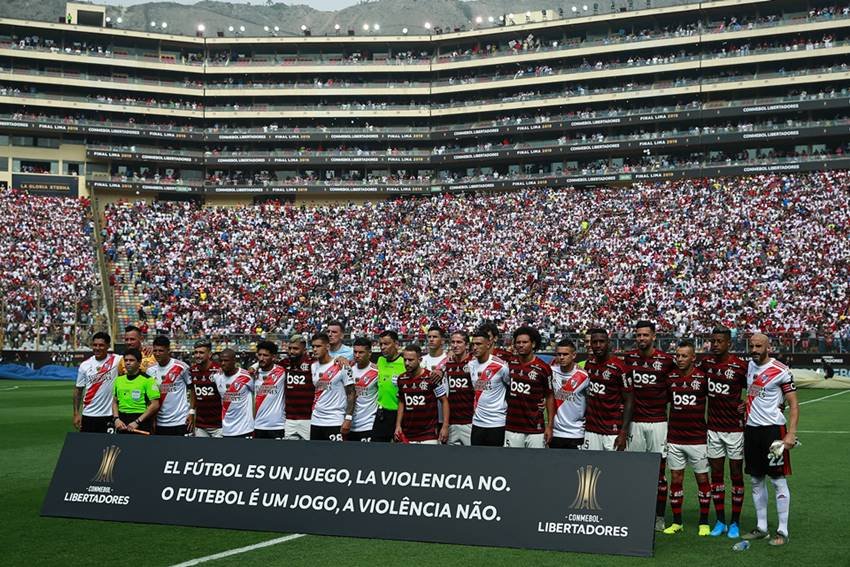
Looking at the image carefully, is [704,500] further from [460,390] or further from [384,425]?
[384,425]

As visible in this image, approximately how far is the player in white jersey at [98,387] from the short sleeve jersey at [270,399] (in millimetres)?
2406

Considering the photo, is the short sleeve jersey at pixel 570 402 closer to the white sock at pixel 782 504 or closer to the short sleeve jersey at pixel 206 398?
the white sock at pixel 782 504

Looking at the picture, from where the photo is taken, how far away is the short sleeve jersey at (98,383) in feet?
48.7

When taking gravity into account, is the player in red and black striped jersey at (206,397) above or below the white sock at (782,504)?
above

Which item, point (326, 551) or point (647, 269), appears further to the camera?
point (647, 269)

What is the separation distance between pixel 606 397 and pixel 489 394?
1515 millimetres

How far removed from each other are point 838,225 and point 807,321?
9674mm

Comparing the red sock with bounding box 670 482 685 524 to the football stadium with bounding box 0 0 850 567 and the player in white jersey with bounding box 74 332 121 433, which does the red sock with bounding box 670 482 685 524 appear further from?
the player in white jersey with bounding box 74 332 121 433

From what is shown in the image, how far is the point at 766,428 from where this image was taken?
11.4 metres

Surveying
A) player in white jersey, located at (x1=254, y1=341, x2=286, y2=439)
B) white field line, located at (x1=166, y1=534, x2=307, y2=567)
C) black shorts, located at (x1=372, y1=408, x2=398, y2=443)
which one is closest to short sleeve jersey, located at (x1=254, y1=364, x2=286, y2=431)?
player in white jersey, located at (x1=254, y1=341, x2=286, y2=439)

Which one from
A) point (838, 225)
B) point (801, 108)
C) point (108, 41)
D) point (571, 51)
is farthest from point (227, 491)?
point (108, 41)

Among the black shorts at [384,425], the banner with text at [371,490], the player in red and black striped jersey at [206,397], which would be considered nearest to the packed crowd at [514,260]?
the black shorts at [384,425]

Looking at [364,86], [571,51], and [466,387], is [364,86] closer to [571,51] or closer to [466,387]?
[571,51]

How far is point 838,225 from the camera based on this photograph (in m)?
51.4
